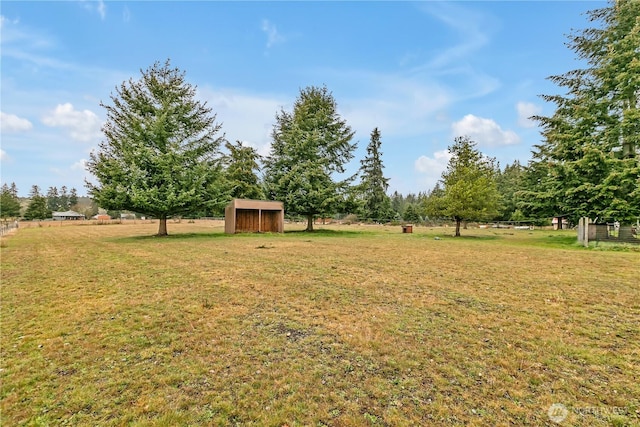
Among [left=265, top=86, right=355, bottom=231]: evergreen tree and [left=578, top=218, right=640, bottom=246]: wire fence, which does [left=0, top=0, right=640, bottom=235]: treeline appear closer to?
[left=265, top=86, right=355, bottom=231]: evergreen tree

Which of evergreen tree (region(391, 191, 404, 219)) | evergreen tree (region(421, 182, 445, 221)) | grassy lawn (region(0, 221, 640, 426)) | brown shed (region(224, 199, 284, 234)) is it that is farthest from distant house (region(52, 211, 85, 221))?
grassy lawn (region(0, 221, 640, 426))

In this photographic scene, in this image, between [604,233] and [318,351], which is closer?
[318,351]

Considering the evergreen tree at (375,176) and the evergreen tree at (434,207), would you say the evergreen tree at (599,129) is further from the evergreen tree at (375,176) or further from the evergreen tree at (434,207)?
the evergreen tree at (375,176)

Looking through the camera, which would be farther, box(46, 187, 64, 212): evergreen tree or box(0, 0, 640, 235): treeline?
box(46, 187, 64, 212): evergreen tree

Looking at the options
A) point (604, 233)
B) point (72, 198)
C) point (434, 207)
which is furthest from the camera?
point (72, 198)

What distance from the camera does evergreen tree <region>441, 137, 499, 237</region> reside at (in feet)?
68.8

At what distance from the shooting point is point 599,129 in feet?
55.6

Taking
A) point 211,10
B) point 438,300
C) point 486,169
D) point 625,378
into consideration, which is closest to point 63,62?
point 211,10

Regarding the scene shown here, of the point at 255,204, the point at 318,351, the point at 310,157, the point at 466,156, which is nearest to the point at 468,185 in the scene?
the point at 466,156

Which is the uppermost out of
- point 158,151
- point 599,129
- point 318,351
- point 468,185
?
point 599,129

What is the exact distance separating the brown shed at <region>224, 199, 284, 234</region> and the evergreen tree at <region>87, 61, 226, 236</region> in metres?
3.08

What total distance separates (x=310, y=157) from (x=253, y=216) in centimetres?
669

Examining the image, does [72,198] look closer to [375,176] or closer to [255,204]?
[375,176]

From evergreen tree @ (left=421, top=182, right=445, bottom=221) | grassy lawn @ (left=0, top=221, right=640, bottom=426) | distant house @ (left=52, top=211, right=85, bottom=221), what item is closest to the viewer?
grassy lawn @ (left=0, top=221, right=640, bottom=426)
